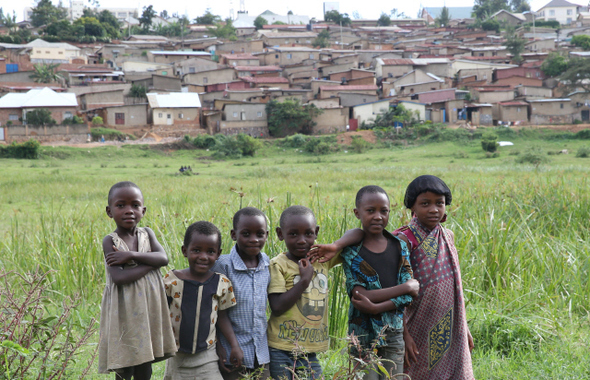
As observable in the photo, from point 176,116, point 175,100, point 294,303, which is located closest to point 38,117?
point 176,116

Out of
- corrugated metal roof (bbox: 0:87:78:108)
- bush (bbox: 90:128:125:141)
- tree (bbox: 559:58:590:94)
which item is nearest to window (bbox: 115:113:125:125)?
bush (bbox: 90:128:125:141)

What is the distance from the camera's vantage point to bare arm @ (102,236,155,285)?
236 centimetres

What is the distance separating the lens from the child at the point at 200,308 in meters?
2.44

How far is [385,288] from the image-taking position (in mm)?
2455

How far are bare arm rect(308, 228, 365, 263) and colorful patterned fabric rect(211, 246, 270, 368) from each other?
A: 0.25m

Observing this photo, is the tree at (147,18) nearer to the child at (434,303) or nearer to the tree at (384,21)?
the tree at (384,21)

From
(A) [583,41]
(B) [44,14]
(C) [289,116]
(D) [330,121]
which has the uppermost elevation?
(B) [44,14]

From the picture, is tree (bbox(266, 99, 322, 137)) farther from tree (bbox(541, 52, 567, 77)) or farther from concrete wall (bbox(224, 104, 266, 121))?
tree (bbox(541, 52, 567, 77))

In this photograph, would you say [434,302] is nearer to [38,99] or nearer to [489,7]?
[38,99]

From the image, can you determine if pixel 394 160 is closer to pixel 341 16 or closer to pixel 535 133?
pixel 535 133

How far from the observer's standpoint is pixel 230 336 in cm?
245

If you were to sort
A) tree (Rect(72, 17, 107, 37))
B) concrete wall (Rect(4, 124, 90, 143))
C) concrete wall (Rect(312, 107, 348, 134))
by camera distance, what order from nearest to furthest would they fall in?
concrete wall (Rect(4, 124, 90, 143))
concrete wall (Rect(312, 107, 348, 134))
tree (Rect(72, 17, 107, 37))

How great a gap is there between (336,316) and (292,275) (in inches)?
53.6

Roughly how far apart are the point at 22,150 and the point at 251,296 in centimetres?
2711
